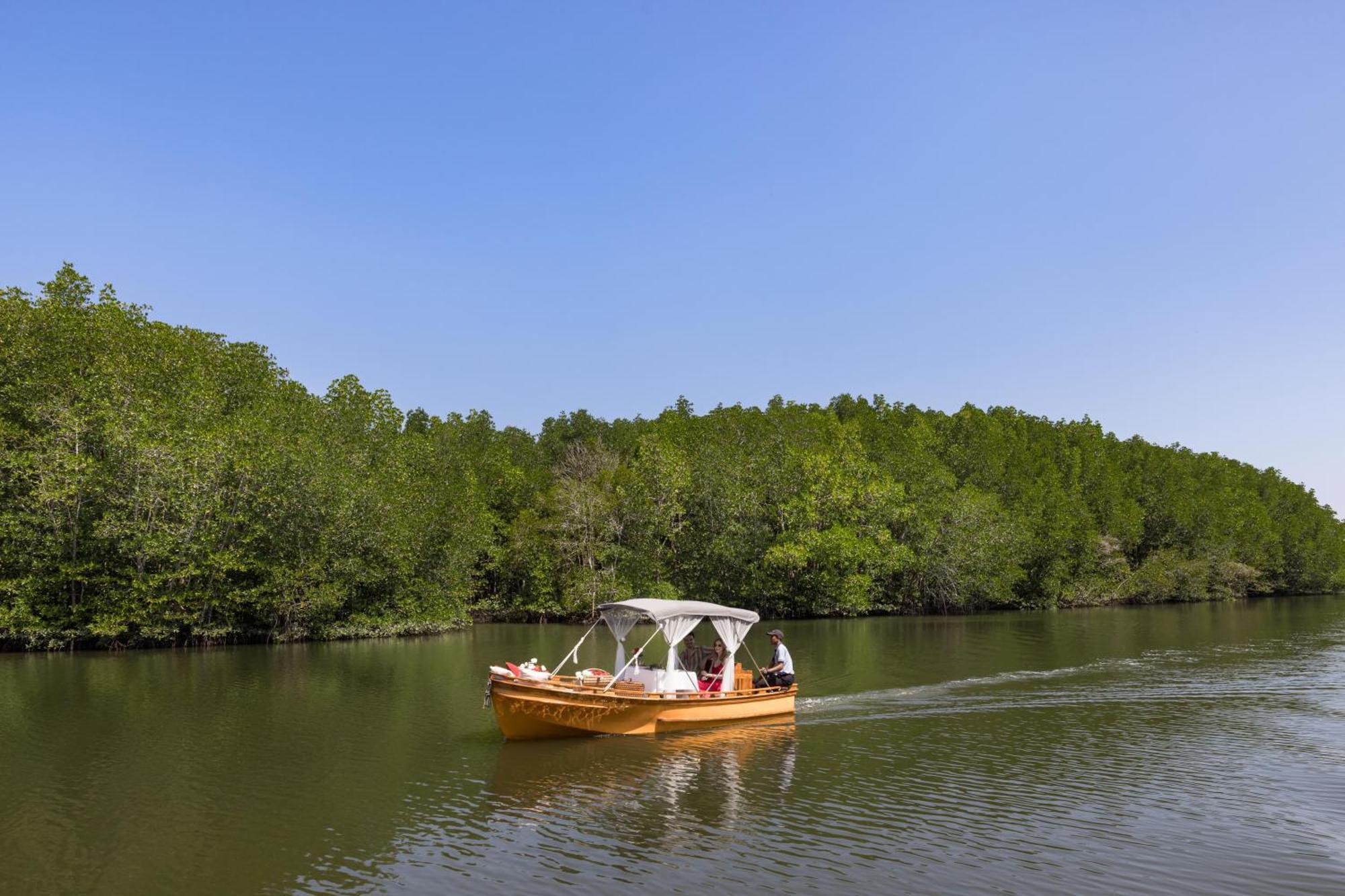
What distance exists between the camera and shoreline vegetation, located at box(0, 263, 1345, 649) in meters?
40.2

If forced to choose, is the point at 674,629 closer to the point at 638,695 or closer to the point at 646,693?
the point at 646,693

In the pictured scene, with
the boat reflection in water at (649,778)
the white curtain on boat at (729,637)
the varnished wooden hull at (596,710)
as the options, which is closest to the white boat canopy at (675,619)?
the white curtain on boat at (729,637)

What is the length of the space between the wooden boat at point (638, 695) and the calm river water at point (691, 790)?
22.1 inches

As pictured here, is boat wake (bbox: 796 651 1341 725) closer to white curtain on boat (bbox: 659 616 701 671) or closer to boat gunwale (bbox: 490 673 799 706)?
boat gunwale (bbox: 490 673 799 706)

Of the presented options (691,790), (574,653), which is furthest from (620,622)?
(574,653)

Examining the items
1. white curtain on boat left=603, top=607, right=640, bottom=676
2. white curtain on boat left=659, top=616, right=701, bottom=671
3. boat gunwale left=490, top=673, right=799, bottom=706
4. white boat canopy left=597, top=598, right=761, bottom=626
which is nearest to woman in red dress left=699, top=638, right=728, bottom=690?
boat gunwale left=490, top=673, right=799, bottom=706

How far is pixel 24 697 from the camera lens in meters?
26.4

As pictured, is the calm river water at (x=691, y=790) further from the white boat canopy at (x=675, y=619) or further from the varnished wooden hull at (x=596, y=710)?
the white boat canopy at (x=675, y=619)

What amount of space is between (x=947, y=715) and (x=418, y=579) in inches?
1466

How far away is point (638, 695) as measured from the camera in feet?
68.5

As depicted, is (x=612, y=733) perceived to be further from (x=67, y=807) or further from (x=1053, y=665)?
(x=1053, y=665)

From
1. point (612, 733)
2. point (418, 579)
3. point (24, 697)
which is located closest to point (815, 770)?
point (612, 733)

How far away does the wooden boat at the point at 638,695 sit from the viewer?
65.4ft

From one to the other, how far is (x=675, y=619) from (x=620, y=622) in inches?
65.9
